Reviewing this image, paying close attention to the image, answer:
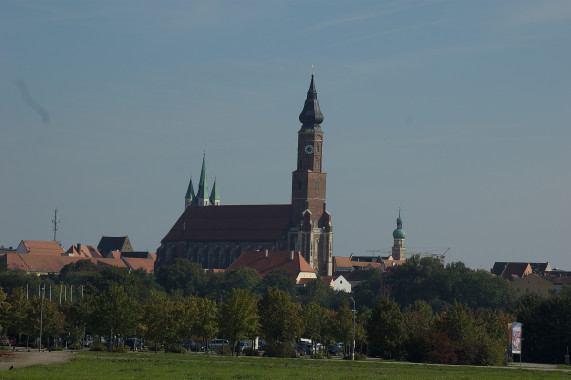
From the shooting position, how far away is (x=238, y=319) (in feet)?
325

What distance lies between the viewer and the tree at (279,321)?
10044 centimetres

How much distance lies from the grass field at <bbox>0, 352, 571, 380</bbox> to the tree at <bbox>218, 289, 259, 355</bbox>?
19355mm

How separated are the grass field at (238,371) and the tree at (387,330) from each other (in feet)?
52.1

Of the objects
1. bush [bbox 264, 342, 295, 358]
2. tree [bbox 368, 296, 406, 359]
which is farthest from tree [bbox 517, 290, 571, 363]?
bush [bbox 264, 342, 295, 358]

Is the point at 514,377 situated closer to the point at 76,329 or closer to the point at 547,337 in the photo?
the point at 547,337

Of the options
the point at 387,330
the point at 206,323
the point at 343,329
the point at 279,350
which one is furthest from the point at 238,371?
A: the point at 343,329

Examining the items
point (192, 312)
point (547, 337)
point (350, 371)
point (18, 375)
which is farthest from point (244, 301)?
point (18, 375)

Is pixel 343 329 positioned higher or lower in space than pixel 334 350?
higher

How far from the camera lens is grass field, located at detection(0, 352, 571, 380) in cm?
5878

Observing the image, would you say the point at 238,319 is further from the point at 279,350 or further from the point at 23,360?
the point at 23,360

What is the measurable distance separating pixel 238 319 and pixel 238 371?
1388 inches

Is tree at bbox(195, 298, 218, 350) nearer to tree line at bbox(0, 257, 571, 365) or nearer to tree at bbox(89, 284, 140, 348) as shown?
tree line at bbox(0, 257, 571, 365)

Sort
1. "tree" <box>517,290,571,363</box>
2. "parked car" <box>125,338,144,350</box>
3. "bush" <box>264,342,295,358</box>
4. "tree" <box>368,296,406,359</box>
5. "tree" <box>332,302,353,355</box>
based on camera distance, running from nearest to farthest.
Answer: "tree" <box>368,296,406,359</box>, "bush" <box>264,342,295,358</box>, "tree" <box>517,290,571,363</box>, "tree" <box>332,302,353,355</box>, "parked car" <box>125,338,144,350</box>

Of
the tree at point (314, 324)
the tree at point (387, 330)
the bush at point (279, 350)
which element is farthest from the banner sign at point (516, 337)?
the tree at point (314, 324)
